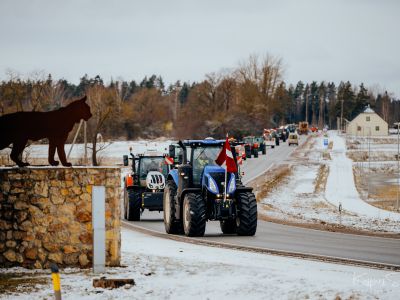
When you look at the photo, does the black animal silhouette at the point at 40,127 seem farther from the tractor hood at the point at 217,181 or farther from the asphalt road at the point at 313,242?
the tractor hood at the point at 217,181

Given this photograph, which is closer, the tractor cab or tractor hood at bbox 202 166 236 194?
tractor hood at bbox 202 166 236 194

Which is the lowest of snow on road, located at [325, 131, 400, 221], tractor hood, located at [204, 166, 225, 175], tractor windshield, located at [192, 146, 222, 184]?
snow on road, located at [325, 131, 400, 221]

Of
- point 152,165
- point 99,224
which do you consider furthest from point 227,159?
point 152,165

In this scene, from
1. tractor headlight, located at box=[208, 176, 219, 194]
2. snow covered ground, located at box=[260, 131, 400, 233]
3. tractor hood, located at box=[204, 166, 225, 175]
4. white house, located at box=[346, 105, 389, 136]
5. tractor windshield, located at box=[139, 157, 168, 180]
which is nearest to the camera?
tractor headlight, located at box=[208, 176, 219, 194]

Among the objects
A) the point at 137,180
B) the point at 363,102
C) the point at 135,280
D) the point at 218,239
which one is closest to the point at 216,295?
the point at 135,280

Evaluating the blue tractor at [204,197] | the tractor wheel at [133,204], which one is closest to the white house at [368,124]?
the tractor wheel at [133,204]

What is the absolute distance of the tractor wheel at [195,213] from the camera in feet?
71.4

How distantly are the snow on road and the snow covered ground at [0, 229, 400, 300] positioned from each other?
19.9 metres

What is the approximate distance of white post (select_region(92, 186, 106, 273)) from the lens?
14.4m

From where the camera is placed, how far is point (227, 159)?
2175 cm

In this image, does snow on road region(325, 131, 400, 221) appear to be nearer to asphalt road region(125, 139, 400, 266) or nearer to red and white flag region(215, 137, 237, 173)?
asphalt road region(125, 139, 400, 266)

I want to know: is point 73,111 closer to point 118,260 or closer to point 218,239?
point 118,260

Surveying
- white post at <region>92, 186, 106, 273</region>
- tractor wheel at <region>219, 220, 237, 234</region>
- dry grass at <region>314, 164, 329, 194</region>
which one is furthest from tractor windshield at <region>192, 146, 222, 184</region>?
dry grass at <region>314, 164, 329, 194</region>

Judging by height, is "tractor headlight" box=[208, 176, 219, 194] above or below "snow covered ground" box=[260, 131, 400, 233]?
above
